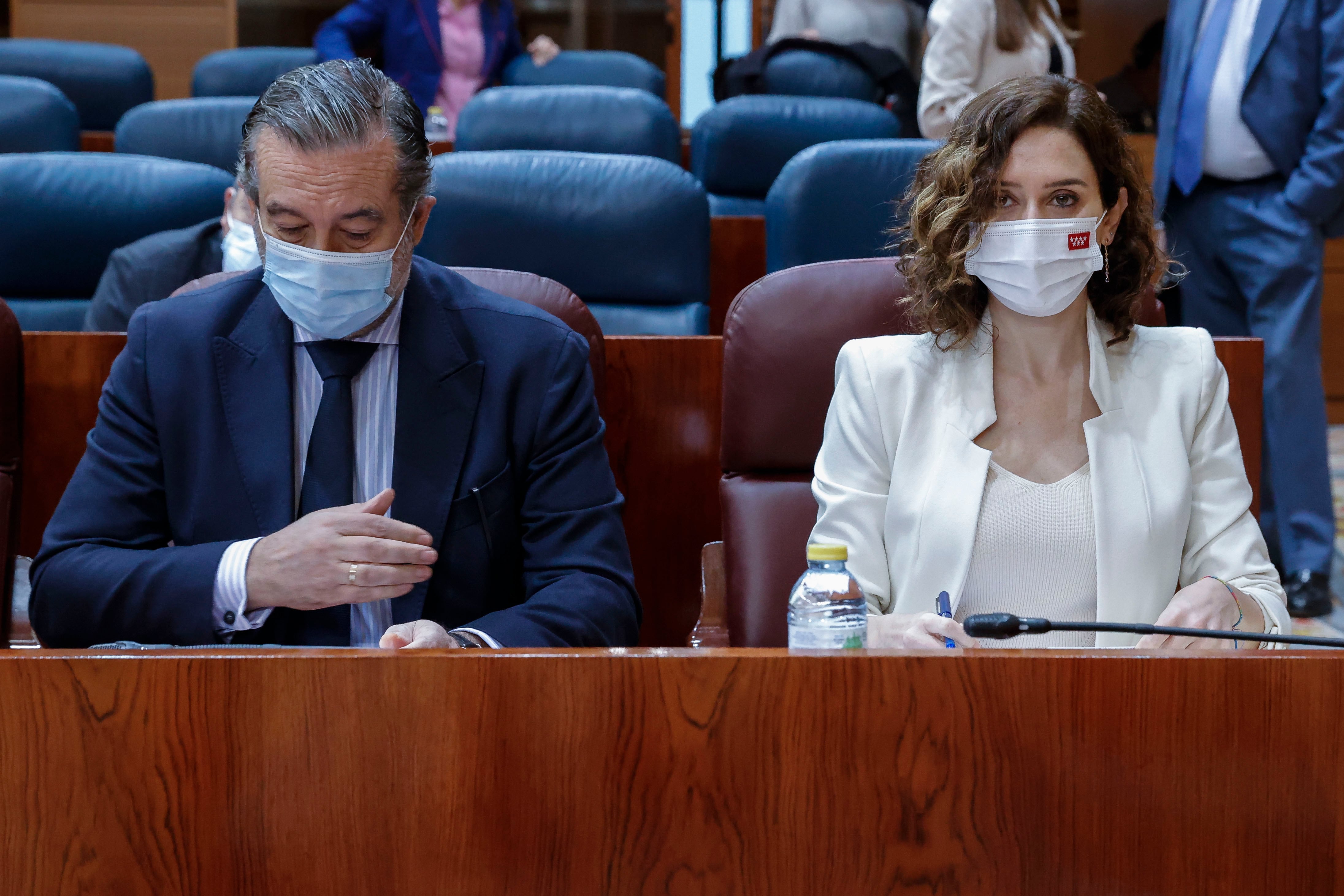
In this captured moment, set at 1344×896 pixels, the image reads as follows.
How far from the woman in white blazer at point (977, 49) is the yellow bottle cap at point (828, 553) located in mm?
2208

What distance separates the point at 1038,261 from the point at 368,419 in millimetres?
704

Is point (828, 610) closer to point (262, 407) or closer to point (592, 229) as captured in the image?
point (262, 407)

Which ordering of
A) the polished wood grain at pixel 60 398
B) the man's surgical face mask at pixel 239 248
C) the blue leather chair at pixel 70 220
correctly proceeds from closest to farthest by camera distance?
the polished wood grain at pixel 60 398 < the man's surgical face mask at pixel 239 248 < the blue leather chair at pixel 70 220

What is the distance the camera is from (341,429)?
128 centimetres

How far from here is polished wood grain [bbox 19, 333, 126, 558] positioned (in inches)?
62.0

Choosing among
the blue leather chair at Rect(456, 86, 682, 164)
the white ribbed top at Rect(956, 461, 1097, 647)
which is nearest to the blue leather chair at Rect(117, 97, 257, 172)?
the blue leather chair at Rect(456, 86, 682, 164)

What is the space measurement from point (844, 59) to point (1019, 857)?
11.1 ft

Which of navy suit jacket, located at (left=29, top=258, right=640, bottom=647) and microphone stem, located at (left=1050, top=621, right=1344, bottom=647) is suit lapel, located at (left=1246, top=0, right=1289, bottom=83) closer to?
navy suit jacket, located at (left=29, top=258, right=640, bottom=647)

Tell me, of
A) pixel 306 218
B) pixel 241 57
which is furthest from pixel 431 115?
pixel 306 218

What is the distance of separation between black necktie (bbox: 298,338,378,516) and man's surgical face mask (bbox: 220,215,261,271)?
0.90 m

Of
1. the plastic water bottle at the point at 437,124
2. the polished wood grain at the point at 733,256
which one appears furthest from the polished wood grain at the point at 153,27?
the polished wood grain at the point at 733,256

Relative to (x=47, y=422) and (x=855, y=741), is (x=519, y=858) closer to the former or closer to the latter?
(x=855, y=741)

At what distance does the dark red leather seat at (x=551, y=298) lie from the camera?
1584mm

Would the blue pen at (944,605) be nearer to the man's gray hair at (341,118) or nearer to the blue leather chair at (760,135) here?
the man's gray hair at (341,118)
